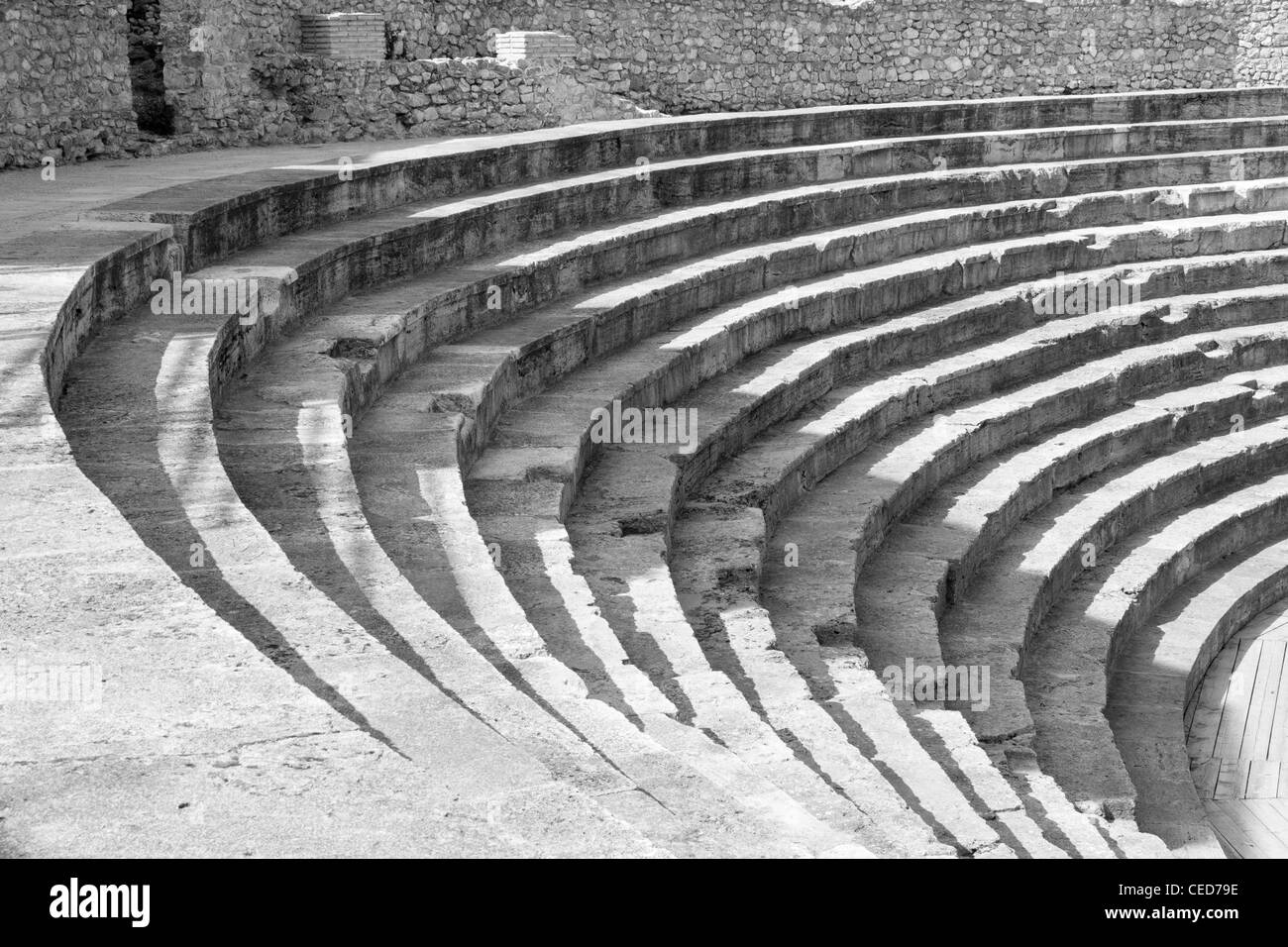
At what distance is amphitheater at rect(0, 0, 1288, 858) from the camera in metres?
2.88

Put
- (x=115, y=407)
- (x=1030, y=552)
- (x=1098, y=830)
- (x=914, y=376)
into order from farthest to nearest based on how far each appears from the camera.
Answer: (x=914, y=376), (x=1030, y=552), (x=1098, y=830), (x=115, y=407)

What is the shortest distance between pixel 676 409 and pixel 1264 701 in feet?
11.8

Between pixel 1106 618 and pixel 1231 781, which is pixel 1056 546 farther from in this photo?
pixel 1231 781

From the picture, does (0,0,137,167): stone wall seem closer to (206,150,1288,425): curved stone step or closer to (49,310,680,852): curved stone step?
(206,150,1288,425): curved stone step

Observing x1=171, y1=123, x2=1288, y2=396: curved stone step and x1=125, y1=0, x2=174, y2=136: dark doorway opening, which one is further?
x1=125, y1=0, x2=174, y2=136: dark doorway opening

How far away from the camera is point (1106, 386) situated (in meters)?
11.4

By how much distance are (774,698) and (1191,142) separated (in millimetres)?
12456

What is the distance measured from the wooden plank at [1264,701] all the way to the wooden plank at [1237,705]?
1.2 inches

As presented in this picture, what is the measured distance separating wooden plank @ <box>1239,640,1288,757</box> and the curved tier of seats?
76 centimetres

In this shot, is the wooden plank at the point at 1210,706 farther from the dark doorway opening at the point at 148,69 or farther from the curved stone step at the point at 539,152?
the dark doorway opening at the point at 148,69

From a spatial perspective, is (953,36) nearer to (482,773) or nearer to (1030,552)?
(1030,552)

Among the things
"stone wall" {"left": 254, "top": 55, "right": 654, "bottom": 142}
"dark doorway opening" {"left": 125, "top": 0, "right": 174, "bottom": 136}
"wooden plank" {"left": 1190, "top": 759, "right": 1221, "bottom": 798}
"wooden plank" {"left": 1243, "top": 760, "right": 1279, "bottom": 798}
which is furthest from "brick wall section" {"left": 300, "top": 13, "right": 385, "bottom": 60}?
"wooden plank" {"left": 1243, "top": 760, "right": 1279, "bottom": 798}

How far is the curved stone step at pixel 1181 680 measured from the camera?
6.87 metres

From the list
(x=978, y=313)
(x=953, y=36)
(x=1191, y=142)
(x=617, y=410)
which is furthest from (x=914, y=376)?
(x=953, y=36)
